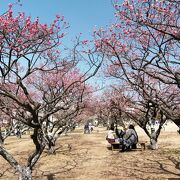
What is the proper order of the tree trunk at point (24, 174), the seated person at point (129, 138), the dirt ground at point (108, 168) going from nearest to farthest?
the tree trunk at point (24, 174)
the dirt ground at point (108, 168)
the seated person at point (129, 138)

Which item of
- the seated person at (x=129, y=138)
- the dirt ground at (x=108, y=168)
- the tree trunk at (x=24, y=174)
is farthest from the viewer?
the seated person at (x=129, y=138)

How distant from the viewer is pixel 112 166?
50.9 ft

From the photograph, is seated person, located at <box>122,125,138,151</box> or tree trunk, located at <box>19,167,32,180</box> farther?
seated person, located at <box>122,125,138,151</box>

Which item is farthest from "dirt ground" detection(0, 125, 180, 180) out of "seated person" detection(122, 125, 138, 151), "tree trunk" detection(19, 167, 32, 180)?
"tree trunk" detection(19, 167, 32, 180)

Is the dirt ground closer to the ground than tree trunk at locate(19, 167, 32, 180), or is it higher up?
closer to the ground

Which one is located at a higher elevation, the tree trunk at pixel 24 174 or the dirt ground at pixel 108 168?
the tree trunk at pixel 24 174

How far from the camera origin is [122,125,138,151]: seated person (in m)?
20.2

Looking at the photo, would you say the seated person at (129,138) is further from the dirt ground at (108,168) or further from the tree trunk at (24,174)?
the tree trunk at (24,174)

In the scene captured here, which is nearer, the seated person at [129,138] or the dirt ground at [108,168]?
the dirt ground at [108,168]

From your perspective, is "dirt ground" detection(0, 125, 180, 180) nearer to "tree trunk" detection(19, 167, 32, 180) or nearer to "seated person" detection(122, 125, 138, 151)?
"seated person" detection(122, 125, 138, 151)

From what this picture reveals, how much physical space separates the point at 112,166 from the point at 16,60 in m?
7.06

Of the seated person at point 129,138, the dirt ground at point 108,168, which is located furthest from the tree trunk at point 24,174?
the seated person at point 129,138

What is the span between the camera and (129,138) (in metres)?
20.4

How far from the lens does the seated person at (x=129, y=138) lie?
20.2 metres
